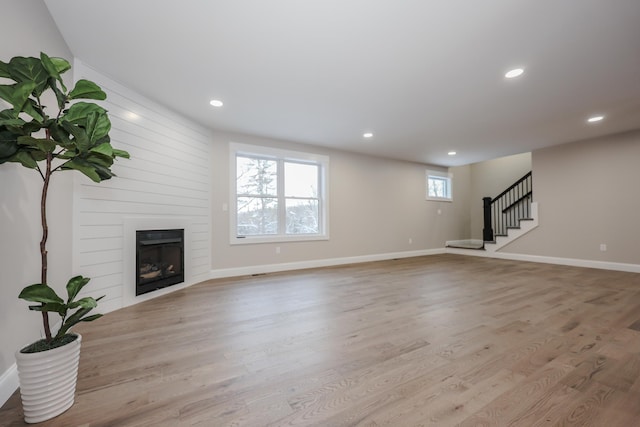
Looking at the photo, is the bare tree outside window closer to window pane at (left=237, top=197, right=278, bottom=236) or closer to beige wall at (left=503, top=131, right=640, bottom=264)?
window pane at (left=237, top=197, right=278, bottom=236)

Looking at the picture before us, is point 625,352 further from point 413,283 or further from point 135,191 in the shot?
point 135,191

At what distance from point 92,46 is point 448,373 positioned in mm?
3832

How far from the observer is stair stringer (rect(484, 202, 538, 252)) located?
588 cm

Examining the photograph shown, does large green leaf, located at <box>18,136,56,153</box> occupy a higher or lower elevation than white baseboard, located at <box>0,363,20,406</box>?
higher

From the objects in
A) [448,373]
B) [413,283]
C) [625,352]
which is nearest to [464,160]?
[413,283]

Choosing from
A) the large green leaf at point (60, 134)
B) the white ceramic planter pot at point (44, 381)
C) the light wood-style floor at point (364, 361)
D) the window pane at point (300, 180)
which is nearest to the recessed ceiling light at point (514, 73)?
the light wood-style floor at point (364, 361)

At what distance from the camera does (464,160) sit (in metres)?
6.73

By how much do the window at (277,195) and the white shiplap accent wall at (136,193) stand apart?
0.61m

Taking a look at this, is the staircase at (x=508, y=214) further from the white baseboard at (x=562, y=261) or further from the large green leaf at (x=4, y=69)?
the large green leaf at (x=4, y=69)

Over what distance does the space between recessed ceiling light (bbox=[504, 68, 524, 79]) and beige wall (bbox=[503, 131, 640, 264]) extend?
12.8ft

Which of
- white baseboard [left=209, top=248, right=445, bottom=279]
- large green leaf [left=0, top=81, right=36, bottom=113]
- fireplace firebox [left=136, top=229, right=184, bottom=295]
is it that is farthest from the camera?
white baseboard [left=209, top=248, right=445, bottom=279]

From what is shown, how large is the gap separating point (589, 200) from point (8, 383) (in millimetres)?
7918

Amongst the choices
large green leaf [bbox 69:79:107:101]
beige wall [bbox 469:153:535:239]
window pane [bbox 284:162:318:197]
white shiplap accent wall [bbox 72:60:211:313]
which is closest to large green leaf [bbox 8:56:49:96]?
large green leaf [bbox 69:79:107:101]

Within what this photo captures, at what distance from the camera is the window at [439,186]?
7.36 metres
